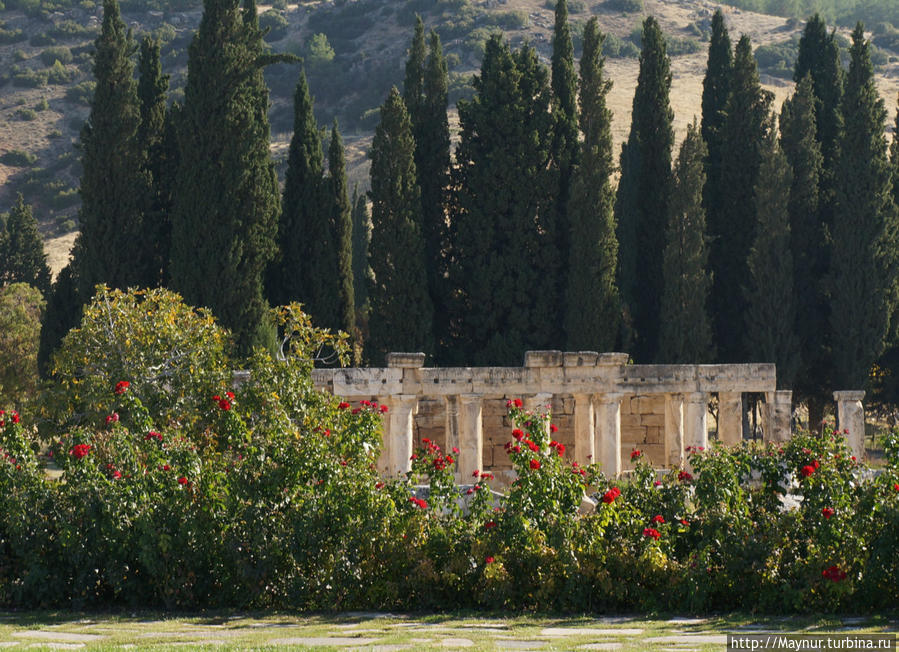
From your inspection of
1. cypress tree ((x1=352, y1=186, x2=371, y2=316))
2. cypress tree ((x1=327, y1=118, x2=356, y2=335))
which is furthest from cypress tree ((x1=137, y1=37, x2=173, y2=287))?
cypress tree ((x1=352, y1=186, x2=371, y2=316))

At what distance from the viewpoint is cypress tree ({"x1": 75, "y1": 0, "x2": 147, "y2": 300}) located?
125 ft

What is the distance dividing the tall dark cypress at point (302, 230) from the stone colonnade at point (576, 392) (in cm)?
1022

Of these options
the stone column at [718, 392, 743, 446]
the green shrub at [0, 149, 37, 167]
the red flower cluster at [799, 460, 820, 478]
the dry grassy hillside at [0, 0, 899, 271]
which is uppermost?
the dry grassy hillside at [0, 0, 899, 271]

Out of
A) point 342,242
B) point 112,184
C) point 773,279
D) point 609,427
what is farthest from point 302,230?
point 773,279

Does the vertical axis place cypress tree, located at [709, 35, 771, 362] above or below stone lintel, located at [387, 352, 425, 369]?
above

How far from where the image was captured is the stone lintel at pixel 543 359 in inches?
1197

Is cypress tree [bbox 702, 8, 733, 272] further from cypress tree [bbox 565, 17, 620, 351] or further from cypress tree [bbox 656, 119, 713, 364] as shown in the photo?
cypress tree [bbox 565, 17, 620, 351]

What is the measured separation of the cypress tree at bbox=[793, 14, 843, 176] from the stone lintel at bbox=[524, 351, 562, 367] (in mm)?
17338

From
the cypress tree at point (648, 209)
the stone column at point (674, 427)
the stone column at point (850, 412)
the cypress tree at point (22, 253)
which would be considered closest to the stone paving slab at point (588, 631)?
the stone column at point (674, 427)

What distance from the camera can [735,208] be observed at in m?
43.4

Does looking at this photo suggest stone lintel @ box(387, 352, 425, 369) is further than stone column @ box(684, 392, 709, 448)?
No

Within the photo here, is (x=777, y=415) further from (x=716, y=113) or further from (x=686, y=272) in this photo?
(x=716, y=113)

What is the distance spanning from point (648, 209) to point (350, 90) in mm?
68722

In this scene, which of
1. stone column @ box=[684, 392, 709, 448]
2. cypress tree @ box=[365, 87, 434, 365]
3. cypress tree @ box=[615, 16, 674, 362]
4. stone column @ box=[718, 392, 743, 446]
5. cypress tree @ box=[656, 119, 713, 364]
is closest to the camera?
stone column @ box=[684, 392, 709, 448]
